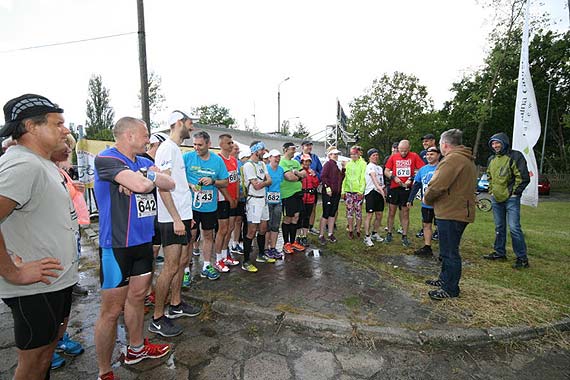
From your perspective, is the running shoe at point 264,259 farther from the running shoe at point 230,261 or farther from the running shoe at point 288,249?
the running shoe at point 288,249

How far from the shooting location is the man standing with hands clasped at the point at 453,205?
3908mm

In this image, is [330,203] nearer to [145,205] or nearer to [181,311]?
[181,311]

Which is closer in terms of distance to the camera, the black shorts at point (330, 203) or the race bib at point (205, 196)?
the race bib at point (205, 196)

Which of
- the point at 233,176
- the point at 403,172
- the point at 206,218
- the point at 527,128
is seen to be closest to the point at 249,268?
the point at 206,218

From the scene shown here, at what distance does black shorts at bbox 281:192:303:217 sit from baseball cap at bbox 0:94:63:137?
433 cm

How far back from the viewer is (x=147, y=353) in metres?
2.72

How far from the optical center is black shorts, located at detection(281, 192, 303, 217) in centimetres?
580

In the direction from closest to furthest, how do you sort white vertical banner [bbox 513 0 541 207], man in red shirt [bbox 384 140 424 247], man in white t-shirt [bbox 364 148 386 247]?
white vertical banner [bbox 513 0 541 207], man in red shirt [bbox 384 140 424 247], man in white t-shirt [bbox 364 148 386 247]

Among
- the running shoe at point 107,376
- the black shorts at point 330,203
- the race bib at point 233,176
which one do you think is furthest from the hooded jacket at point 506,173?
the running shoe at point 107,376

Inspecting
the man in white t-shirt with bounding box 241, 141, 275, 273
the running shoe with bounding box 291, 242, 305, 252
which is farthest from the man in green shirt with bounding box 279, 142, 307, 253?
the man in white t-shirt with bounding box 241, 141, 275, 273

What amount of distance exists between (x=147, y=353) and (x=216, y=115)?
209 feet

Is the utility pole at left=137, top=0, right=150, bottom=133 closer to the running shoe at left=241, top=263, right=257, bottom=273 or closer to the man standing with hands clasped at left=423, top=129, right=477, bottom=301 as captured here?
the running shoe at left=241, top=263, right=257, bottom=273

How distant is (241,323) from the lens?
340cm

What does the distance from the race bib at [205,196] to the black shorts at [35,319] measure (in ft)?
8.25
